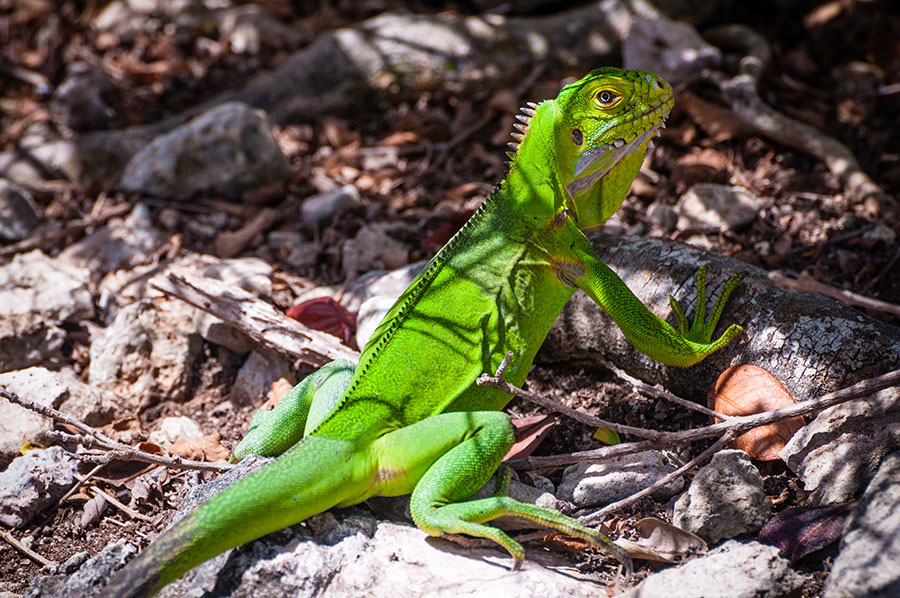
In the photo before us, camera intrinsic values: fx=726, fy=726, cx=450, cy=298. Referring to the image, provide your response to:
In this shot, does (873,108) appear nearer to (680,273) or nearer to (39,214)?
(680,273)

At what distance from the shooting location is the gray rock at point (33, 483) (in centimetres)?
356

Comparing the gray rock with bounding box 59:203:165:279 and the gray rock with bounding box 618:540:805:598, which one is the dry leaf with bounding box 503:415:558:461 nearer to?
the gray rock with bounding box 618:540:805:598

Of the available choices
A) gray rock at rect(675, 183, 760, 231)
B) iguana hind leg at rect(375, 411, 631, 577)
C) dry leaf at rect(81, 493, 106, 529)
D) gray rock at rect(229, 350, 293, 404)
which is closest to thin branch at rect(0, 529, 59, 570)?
dry leaf at rect(81, 493, 106, 529)

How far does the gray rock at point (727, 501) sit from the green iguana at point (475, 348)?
0.40 metres

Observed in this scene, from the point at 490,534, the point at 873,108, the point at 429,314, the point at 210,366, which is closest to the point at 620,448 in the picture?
the point at 490,534

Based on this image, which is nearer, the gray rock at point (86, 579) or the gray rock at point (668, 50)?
the gray rock at point (86, 579)

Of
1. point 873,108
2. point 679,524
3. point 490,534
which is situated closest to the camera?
point 490,534

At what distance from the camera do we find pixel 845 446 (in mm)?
3033

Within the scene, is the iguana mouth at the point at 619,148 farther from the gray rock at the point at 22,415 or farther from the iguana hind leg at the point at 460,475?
the gray rock at the point at 22,415

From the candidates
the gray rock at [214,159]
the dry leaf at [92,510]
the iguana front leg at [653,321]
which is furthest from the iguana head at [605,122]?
the gray rock at [214,159]

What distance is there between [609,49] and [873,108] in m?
2.28

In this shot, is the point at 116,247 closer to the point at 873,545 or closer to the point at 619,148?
the point at 619,148

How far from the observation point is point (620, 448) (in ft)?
10.3

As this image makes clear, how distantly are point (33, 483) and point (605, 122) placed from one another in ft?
11.0
